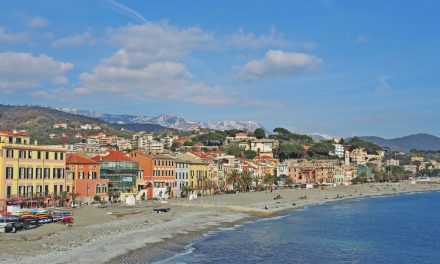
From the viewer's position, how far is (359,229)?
75.1m

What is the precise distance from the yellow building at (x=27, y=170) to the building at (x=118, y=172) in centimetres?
985

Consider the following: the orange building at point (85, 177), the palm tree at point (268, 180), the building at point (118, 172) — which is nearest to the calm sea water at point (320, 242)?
the building at point (118, 172)

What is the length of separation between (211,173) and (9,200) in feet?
227

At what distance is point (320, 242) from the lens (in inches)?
2345

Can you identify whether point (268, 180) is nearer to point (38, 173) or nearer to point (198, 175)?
point (198, 175)

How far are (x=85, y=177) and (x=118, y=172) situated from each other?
7.72 metres

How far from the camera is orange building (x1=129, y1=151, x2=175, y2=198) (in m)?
107

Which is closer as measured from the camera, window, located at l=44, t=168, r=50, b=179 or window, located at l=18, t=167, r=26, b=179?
window, located at l=18, t=167, r=26, b=179

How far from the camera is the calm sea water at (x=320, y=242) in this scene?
48.8 metres

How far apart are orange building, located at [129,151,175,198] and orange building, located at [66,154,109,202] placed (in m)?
12.4

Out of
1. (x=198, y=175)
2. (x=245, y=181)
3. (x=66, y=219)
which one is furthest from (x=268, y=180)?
(x=66, y=219)

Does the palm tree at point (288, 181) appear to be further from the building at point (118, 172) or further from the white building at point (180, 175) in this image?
the building at point (118, 172)

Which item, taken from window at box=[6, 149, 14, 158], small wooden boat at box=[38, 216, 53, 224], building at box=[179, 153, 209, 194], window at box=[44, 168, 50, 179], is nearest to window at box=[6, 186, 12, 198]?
window at box=[6, 149, 14, 158]

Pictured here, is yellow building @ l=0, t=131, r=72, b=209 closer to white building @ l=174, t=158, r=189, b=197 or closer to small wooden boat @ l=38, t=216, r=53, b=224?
small wooden boat @ l=38, t=216, r=53, b=224
